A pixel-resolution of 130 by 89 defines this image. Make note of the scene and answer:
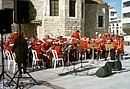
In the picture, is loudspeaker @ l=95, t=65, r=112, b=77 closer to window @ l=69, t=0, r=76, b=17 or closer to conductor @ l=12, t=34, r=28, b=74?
conductor @ l=12, t=34, r=28, b=74

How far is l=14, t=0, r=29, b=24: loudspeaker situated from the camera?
1073 cm

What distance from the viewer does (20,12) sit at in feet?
35.4

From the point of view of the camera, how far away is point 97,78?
12.3 m

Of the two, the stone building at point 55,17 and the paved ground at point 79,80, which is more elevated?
the stone building at point 55,17

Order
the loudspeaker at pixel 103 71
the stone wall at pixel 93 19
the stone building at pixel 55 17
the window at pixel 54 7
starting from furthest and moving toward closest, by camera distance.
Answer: the stone wall at pixel 93 19 → the window at pixel 54 7 → the stone building at pixel 55 17 → the loudspeaker at pixel 103 71

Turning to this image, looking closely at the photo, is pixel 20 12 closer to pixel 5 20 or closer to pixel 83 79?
pixel 5 20

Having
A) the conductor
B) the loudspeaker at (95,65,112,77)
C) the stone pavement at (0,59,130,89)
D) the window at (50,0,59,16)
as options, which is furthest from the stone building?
the conductor

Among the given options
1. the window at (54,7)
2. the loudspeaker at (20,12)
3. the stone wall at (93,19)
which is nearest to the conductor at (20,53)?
the loudspeaker at (20,12)

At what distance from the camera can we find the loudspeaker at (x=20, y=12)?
10.7m

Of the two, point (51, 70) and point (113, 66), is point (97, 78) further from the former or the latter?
point (51, 70)

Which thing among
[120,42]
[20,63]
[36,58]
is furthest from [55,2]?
[20,63]

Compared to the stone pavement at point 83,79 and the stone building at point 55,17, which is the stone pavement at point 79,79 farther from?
the stone building at point 55,17

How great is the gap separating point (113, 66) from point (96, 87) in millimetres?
3306

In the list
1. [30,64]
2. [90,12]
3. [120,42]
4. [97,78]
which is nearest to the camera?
[97,78]
